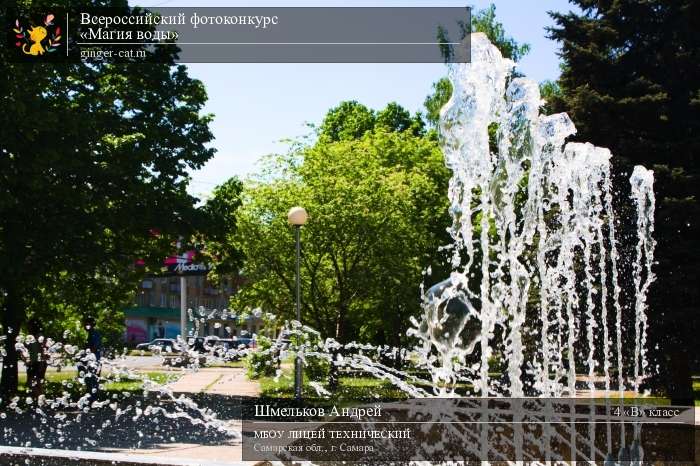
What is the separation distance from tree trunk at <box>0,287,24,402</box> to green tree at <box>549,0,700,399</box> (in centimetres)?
1150

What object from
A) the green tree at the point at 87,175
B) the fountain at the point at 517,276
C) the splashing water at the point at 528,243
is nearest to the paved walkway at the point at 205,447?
the fountain at the point at 517,276

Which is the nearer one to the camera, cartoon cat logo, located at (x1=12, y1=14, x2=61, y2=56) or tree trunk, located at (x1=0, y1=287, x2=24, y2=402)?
cartoon cat logo, located at (x1=12, y1=14, x2=61, y2=56)

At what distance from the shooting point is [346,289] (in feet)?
71.0

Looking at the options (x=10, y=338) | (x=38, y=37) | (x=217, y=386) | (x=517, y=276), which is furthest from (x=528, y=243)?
(x=10, y=338)

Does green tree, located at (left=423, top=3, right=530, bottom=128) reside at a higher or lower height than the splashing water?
higher

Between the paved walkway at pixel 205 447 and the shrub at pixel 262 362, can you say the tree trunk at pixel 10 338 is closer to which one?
the paved walkway at pixel 205 447

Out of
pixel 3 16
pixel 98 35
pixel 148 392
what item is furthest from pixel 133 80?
pixel 148 392

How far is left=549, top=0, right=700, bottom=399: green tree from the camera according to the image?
14.6 meters

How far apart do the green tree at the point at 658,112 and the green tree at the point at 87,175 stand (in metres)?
7.84

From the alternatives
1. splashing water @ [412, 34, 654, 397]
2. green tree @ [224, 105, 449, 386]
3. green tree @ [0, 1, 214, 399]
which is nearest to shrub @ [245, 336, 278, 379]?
green tree @ [224, 105, 449, 386]

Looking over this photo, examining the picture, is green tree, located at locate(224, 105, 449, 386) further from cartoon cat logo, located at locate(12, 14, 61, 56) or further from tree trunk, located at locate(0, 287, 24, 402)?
cartoon cat logo, located at locate(12, 14, 61, 56)

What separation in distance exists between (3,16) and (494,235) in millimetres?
13603

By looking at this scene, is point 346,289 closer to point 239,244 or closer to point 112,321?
point 239,244

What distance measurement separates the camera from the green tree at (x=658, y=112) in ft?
47.9
